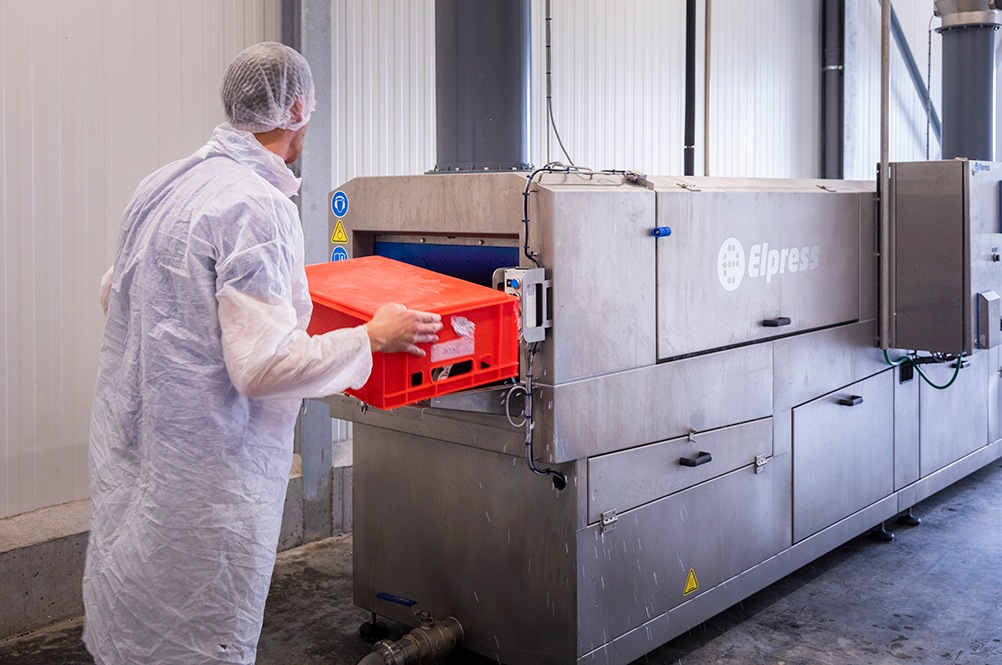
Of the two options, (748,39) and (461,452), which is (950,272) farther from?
(748,39)

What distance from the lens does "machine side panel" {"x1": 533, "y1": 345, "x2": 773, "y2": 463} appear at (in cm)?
202

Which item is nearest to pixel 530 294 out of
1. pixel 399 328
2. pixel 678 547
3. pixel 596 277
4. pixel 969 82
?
pixel 596 277

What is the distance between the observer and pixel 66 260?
9.13ft

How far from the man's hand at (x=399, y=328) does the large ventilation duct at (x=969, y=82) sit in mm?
3488

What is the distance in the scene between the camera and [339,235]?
7.84ft

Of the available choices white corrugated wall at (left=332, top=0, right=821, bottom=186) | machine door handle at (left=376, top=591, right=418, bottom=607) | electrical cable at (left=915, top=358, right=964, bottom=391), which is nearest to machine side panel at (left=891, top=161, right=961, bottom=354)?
electrical cable at (left=915, top=358, right=964, bottom=391)

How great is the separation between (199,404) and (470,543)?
38.4 inches

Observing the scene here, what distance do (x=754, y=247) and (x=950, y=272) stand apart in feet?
3.08

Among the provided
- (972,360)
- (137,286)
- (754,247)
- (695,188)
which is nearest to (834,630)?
(754,247)

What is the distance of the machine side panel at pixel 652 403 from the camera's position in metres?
2.02

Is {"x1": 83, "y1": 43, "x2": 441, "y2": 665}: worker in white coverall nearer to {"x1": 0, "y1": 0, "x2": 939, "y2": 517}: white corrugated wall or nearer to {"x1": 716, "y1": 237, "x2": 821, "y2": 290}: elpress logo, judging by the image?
{"x1": 716, "y1": 237, "x2": 821, "y2": 290}: elpress logo

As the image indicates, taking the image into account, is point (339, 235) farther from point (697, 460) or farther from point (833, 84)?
point (833, 84)

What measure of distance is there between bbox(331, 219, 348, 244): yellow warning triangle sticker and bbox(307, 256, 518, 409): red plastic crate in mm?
403

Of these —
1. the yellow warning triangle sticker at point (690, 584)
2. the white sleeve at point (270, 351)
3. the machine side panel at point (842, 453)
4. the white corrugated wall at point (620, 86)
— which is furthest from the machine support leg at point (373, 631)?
the white corrugated wall at point (620, 86)
